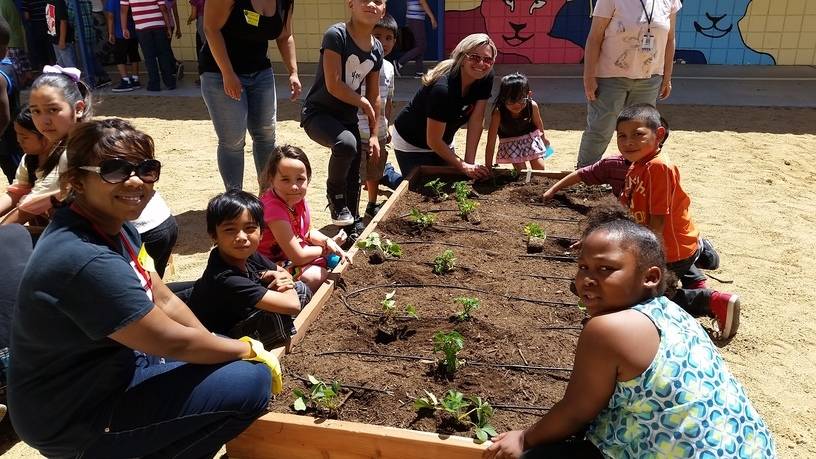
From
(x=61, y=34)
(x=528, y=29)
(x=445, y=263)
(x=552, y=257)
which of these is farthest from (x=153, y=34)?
(x=552, y=257)

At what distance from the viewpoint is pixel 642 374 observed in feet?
5.99

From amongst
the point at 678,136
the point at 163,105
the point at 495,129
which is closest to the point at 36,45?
the point at 163,105

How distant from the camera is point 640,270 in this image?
75.6 inches

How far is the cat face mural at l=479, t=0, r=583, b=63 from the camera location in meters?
10.5

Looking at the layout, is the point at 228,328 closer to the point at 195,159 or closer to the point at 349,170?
the point at 349,170

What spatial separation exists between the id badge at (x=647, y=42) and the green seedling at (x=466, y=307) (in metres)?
2.56

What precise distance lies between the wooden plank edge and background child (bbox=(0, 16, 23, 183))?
2.49m

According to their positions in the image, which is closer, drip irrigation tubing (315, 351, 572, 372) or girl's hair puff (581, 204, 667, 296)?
girl's hair puff (581, 204, 667, 296)

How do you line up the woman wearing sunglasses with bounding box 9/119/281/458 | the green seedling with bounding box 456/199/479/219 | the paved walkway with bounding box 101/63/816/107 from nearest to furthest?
the woman wearing sunglasses with bounding box 9/119/281/458, the green seedling with bounding box 456/199/479/219, the paved walkway with bounding box 101/63/816/107

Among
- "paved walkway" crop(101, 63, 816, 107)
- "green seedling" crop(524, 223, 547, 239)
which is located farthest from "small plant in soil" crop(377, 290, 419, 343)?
"paved walkway" crop(101, 63, 816, 107)

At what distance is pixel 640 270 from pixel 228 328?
5.80 ft

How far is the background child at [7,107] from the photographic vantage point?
151 inches

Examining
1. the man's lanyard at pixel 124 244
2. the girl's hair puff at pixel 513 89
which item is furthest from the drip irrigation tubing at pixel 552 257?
the man's lanyard at pixel 124 244

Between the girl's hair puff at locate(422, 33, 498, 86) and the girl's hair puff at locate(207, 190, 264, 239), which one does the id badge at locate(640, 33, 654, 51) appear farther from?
the girl's hair puff at locate(207, 190, 264, 239)
